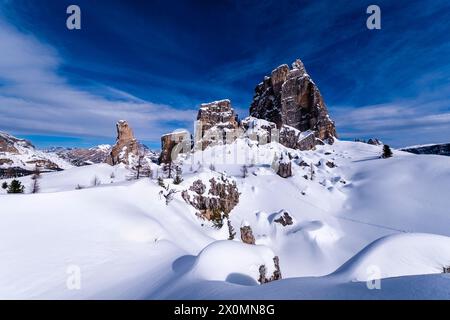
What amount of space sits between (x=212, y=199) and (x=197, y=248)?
19288mm

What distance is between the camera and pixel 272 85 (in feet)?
458

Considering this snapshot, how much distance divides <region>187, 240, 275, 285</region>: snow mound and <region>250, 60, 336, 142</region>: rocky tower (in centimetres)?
11855

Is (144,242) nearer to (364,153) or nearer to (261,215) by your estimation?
(261,215)

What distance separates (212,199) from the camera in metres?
43.4

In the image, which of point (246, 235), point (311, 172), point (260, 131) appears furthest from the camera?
point (260, 131)

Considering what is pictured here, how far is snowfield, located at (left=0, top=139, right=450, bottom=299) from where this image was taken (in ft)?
26.8

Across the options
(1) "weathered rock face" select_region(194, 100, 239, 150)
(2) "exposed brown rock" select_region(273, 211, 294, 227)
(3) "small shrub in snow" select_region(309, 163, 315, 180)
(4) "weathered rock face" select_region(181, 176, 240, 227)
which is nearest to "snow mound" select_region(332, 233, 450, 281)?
(4) "weathered rock face" select_region(181, 176, 240, 227)

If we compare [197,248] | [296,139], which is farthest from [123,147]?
[197,248]

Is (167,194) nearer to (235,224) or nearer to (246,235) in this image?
(246,235)

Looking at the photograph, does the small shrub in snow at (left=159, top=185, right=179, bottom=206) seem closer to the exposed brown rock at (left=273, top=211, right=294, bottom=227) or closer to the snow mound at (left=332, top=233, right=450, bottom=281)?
the snow mound at (left=332, top=233, right=450, bottom=281)

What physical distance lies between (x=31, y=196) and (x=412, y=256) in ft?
82.7

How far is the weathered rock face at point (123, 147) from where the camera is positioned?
10175 centimetres

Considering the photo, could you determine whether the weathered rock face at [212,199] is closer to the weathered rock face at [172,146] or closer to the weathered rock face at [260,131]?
the weathered rock face at [172,146]

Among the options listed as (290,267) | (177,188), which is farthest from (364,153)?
(177,188)
